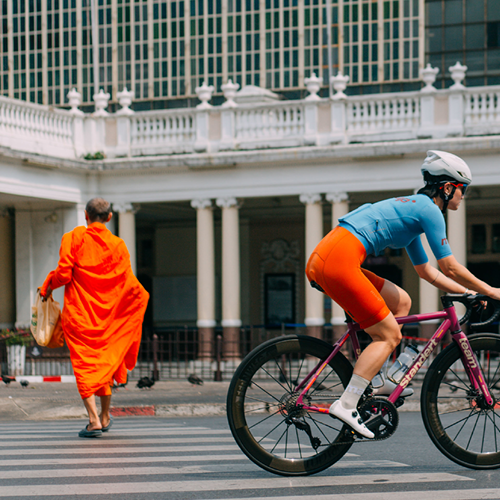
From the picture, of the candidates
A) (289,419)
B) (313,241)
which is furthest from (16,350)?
(289,419)

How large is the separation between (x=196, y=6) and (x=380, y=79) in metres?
5.66

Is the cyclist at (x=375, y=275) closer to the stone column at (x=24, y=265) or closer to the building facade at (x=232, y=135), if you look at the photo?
the building facade at (x=232, y=135)

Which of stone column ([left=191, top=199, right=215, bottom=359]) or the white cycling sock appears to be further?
stone column ([left=191, top=199, right=215, bottom=359])

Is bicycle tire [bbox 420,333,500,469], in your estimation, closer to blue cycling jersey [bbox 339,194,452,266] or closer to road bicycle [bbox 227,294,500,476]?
road bicycle [bbox 227,294,500,476]

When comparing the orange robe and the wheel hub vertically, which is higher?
the orange robe

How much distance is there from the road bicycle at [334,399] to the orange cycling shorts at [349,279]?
0.20 m

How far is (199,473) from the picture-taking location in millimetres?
5422

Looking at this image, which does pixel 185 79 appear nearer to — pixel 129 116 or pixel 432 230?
pixel 129 116

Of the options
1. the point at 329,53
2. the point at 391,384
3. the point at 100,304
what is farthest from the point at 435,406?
the point at 329,53

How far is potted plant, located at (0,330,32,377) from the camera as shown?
18.3 m

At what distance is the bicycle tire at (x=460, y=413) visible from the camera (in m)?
5.31

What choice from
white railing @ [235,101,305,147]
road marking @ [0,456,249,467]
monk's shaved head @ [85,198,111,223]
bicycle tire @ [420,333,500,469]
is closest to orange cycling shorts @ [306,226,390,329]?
bicycle tire @ [420,333,500,469]

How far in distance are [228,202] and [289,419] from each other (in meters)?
17.2

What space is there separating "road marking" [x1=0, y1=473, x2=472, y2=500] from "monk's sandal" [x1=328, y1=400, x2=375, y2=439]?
0.27 meters
